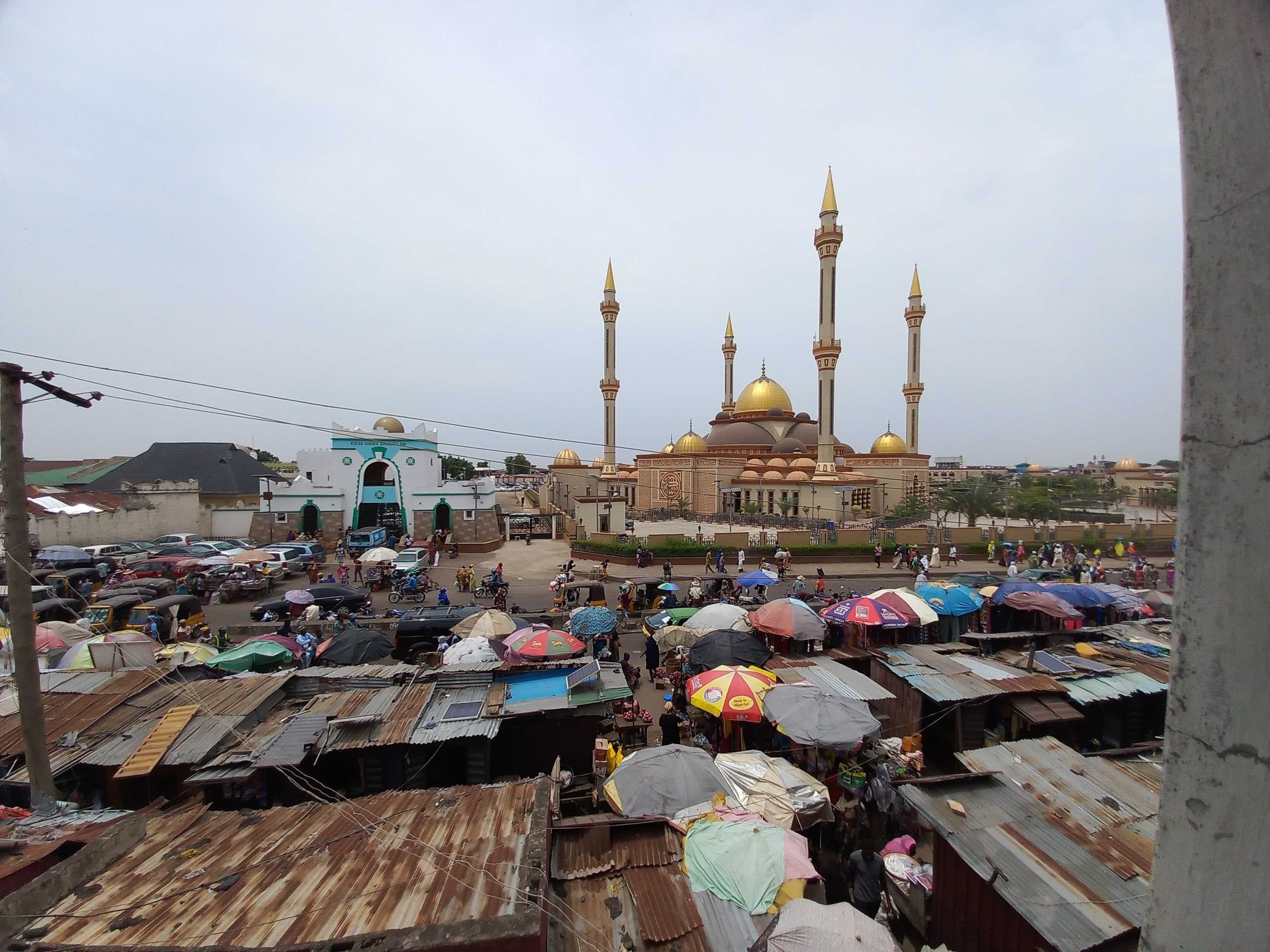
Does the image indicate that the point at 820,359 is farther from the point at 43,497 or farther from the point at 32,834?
the point at 43,497

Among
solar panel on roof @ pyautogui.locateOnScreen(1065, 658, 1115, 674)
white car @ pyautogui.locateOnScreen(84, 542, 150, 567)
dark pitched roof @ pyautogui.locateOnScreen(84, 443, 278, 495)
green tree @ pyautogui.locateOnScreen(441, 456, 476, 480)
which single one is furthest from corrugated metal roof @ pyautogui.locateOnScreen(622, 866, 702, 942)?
green tree @ pyautogui.locateOnScreen(441, 456, 476, 480)

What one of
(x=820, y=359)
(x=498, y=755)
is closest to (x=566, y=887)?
(x=498, y=755)

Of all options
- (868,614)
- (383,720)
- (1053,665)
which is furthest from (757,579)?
(383,720)

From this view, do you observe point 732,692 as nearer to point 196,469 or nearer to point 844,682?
point 844,682

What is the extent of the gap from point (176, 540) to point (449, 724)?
24.5 m

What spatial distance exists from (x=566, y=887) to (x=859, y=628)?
299 inches

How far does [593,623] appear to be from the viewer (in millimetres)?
11180

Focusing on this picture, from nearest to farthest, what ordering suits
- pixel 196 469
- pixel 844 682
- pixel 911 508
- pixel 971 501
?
pixel 844 682 → pixel 971 501 → pixel 196 469 → pixel 911 508

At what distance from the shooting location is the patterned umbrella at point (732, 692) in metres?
6.90

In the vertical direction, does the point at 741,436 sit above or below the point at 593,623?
above

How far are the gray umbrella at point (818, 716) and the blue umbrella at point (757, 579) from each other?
23.8 feet

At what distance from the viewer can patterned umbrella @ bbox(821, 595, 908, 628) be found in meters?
9.47

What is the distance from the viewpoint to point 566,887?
4195 mm

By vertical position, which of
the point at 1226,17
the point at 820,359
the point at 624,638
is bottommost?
the point at 624,638
